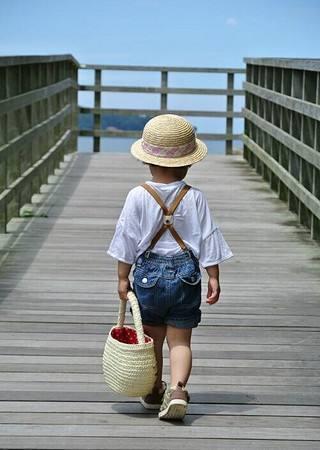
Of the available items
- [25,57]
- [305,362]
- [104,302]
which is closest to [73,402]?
[305,362]

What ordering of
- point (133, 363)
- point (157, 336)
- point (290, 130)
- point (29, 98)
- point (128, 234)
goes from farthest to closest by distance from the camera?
point (290, 130), point (29, 98), point (157, 336), point (128, 234), point (133, 363)

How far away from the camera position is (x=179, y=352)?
4.21 m

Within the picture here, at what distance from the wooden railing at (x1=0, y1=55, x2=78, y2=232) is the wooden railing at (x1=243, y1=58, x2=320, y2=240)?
2146mm

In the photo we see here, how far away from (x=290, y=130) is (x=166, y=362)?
537 centimetres

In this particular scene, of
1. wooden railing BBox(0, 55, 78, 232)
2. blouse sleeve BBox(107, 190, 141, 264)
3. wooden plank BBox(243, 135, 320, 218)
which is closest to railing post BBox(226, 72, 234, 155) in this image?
wooden plank BBox(243, 135, 320, 218)

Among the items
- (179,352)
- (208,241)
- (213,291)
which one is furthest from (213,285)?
(179,352)

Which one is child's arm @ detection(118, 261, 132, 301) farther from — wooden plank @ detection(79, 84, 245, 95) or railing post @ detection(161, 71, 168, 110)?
railing post @ detection(161, 71, 168, 110)

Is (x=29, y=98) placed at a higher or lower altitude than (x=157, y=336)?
higher

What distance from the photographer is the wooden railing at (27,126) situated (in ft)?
26.7

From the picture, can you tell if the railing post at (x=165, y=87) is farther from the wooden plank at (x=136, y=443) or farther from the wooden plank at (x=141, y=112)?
the wooden plank at (x=136, y=443)

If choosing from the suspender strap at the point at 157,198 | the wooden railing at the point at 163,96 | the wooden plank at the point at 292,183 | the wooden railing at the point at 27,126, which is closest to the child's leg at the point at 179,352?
the suspender strap at the point at 157,198

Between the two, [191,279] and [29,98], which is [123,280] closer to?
[191,279]

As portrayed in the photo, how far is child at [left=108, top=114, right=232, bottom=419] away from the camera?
13.6ft

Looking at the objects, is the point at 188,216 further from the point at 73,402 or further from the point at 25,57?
the point at 25,57
